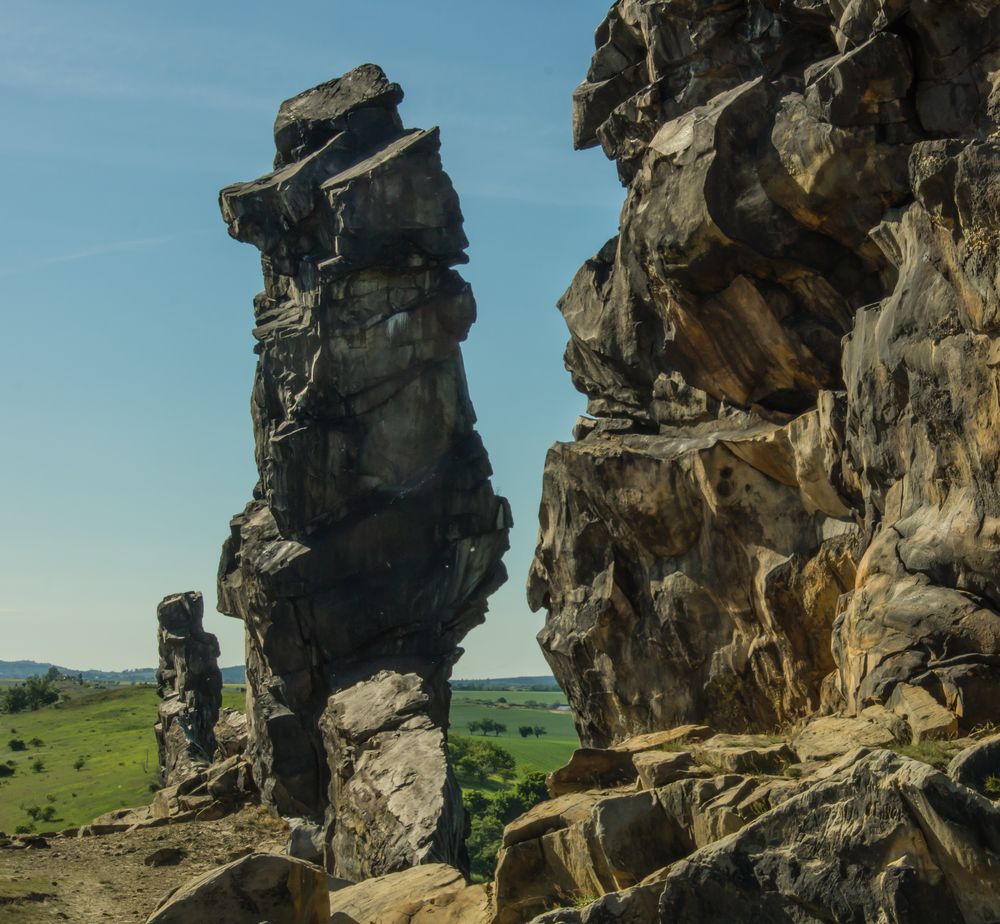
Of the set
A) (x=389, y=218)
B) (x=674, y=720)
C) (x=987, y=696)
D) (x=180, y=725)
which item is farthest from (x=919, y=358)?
(x=180, y=725)

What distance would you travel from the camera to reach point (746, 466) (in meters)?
42.1

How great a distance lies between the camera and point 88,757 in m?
112

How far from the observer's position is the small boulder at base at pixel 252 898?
26297 millimetres

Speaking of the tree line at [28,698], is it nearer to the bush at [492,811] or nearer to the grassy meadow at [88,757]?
the grassy meadow at [88,757]

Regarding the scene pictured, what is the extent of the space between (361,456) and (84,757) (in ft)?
169

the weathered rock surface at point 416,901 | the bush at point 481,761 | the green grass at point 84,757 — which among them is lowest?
the bush at point 481,761

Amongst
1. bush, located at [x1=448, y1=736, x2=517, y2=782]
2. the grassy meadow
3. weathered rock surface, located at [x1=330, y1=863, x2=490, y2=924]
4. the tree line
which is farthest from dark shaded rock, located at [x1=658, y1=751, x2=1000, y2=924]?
the tree line

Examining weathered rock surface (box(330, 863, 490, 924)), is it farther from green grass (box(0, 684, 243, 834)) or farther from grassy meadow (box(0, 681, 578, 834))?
green grass (box(0, 684, 243, 834))

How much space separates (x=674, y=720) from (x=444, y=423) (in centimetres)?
3369

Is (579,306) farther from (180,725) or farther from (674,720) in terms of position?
(180,725)

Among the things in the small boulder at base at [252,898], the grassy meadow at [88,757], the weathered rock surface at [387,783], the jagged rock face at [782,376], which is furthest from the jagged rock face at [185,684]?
the small boulder at base at [252,898]

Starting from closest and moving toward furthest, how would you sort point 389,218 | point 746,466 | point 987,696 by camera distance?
1. point 987,696
2. point 746,466
3. point 389,218

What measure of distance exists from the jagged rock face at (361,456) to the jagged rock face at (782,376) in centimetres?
2263

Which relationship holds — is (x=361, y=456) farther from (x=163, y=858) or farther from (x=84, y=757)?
(x=84, y=757)
